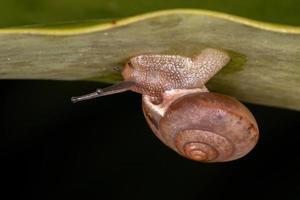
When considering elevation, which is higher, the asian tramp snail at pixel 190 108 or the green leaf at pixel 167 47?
the green leaf at pixel 167 47

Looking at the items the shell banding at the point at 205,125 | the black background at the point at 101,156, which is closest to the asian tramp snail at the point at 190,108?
the shell banding at the point at 205,125

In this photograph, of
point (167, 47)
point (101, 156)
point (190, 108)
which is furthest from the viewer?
point (101, 156)

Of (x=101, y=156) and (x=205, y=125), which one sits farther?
(x=101, y=156)

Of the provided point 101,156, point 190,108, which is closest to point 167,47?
point 190,108

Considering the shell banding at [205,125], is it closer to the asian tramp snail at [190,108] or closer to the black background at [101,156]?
the asian tramp snail at [190,108]

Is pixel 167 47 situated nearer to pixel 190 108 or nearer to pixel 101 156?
pixel 190 108

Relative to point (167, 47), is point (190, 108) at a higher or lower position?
lower

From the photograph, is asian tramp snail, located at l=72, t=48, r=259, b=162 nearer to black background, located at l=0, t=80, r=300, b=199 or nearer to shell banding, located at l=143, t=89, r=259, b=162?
shell banding, located at l=143, t=89, r=259, b=162
